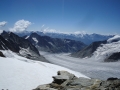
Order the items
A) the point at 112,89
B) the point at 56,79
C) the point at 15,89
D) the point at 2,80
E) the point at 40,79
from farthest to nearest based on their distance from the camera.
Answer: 1. the point at 40,79
2. the point at 56,79
3. the point at 2,80
4. the point at 15,89
5. the point at 112,89

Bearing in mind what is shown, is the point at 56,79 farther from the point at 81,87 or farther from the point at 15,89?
the point at 15,89

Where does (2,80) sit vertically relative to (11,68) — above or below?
below

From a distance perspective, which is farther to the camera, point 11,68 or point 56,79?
point 11,68

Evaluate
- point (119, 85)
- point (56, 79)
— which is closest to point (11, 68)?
point (56, 79)

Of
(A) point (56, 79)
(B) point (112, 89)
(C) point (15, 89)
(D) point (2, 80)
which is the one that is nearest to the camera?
(B) point (112, 89)

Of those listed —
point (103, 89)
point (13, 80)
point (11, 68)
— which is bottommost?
point (103, 89)

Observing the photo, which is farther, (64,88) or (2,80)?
(2,80)

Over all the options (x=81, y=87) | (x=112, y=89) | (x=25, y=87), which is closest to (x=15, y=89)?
(x=25, y=87)

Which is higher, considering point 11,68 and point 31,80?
point 11,68

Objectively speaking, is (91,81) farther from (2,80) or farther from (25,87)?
(2,80)

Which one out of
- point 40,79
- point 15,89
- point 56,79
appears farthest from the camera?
point 40,79
